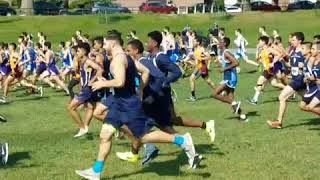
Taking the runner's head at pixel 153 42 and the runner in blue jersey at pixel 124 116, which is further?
the runner's head at pixel 153 42

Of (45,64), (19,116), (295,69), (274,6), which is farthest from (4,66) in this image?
(274,6)

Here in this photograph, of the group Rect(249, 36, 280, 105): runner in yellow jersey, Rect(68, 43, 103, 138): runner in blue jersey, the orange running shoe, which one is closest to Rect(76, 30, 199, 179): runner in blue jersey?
Rect(68, 43, 103, 138): runner in blue jersey

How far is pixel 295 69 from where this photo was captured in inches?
598

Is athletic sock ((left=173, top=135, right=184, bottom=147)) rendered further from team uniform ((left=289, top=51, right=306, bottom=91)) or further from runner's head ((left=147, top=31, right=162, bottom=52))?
team uniform ((left=289, top=51, right=306, bottom=91))

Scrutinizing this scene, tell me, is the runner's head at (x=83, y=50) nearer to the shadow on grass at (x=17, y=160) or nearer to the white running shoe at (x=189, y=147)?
the shadow on grass at (x=17, y=160)

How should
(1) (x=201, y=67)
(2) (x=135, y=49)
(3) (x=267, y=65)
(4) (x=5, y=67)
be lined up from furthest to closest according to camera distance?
(4) (x=5, y=67), (1) (x=201, y=67), (3) (x=267, y=65), (2) (x=135, y=49)

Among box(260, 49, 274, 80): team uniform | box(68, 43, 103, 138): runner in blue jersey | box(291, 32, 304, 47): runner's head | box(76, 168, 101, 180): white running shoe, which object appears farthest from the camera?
box(260, 49, 274, 80): team uniform

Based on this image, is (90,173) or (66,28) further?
(66,28)

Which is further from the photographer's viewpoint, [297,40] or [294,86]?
[297,40]

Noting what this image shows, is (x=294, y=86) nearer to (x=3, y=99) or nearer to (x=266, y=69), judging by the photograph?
(x=266, y=69)

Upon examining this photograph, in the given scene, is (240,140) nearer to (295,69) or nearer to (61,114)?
(295,69)

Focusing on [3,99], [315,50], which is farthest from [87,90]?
[3,99]

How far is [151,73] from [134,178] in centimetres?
184

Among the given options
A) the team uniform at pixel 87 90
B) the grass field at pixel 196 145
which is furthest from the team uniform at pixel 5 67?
the team uniform at pixel 87 90
